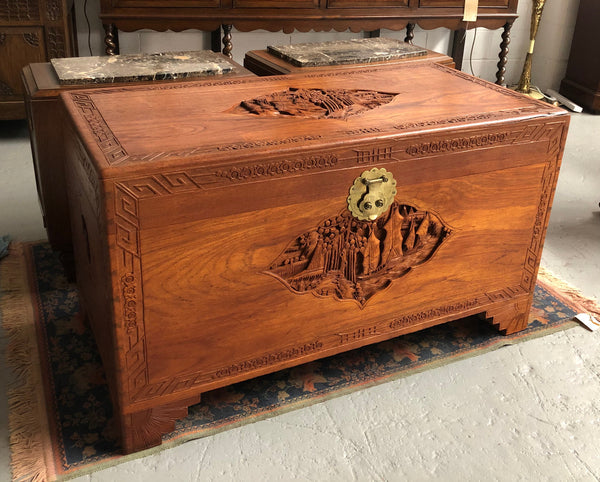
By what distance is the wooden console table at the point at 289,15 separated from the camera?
3121 mm

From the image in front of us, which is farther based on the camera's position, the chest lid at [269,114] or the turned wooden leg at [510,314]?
the turned wooden leg at [510,314]

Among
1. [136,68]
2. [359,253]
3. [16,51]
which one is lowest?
[359,253]

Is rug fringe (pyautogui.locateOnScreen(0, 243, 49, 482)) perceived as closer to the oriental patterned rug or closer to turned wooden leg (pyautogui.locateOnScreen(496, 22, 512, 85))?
the oriental patterned rug

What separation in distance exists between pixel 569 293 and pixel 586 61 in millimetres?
2665

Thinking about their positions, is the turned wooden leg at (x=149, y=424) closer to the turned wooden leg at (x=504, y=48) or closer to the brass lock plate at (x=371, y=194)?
the brass lock plate at (x=371, y=194)

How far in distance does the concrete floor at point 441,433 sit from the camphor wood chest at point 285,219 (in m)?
0.13

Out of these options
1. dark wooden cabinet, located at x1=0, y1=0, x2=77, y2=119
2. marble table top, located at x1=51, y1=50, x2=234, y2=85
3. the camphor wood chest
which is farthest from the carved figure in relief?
dark wooden cabinet, located at x1=0, y1=0, x2=77, y2=119

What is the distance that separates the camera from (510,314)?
191 cm

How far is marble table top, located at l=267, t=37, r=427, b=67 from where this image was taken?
229cm

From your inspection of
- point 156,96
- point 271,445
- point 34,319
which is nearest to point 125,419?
point 271,445

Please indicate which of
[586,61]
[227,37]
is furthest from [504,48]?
[227,37]

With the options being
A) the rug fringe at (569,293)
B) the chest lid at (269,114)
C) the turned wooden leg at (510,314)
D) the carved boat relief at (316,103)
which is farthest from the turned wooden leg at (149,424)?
the rug fringe at (569,293)

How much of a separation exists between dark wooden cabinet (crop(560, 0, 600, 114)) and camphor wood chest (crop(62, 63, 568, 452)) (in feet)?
8.93

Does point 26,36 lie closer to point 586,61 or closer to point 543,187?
point 543,187
